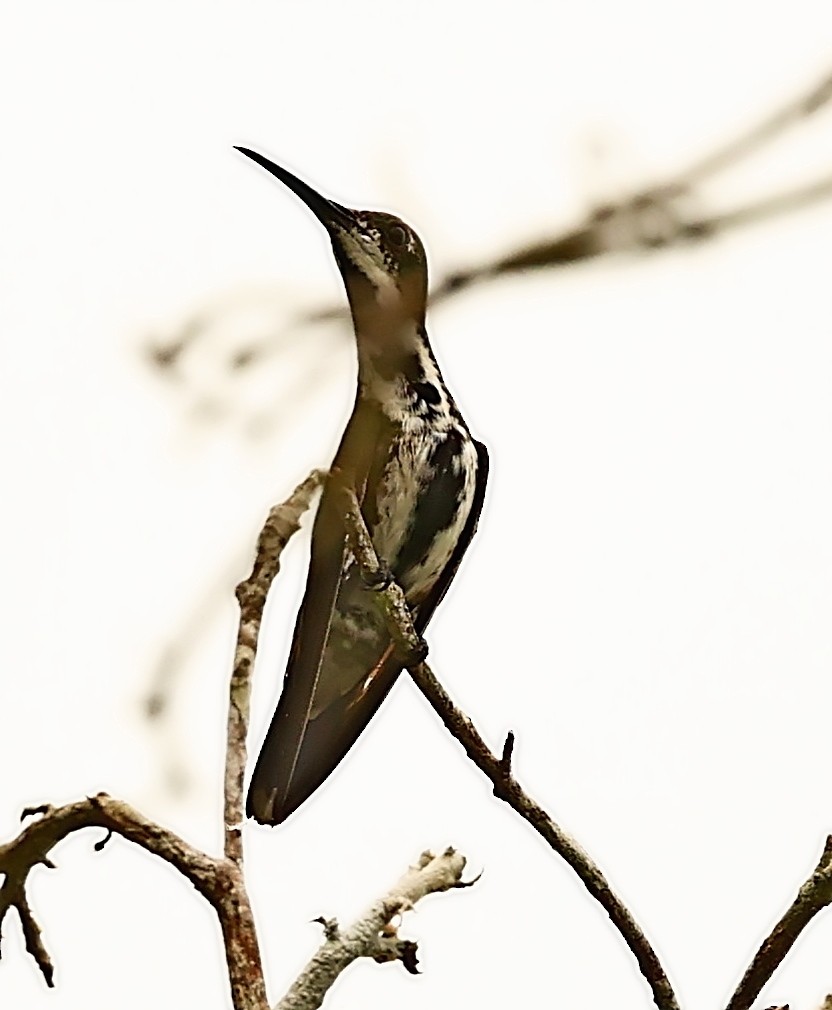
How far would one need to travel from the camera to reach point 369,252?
7.02 feet

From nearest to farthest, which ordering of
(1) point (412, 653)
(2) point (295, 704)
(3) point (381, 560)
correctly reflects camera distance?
(1) point (412, 653), (2) point (295, 704), (3) point (381, 560)

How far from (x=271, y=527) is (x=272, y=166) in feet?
1.71

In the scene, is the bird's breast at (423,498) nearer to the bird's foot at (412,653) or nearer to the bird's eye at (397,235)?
the bird's eye at (397,235)

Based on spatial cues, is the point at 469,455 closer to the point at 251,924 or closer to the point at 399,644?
the point at 399,644

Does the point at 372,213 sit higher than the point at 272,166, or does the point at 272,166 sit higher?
the point at 372,213

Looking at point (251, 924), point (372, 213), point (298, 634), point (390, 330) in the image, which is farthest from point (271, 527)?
point (372, 213)

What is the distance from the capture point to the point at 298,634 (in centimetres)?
221

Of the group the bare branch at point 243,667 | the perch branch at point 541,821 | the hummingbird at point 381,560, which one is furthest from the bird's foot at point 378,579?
the hummingbird at point 381,560

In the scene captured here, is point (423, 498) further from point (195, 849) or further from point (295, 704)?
point (195, 849)

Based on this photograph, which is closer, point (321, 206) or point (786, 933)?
point (786, 933)

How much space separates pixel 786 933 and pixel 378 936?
441mm

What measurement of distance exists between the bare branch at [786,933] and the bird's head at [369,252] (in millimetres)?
666

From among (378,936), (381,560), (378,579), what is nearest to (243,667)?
(378,579)


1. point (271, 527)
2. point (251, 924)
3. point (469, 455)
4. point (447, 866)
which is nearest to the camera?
point (271, 527)
